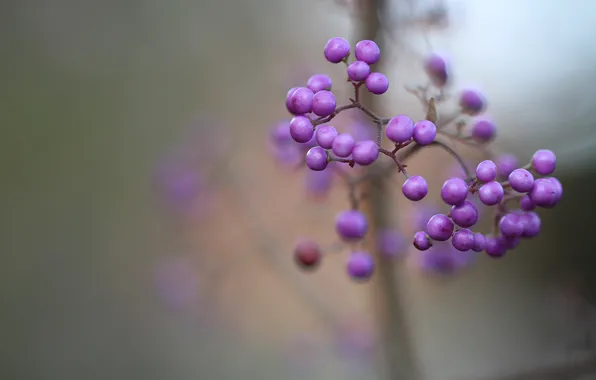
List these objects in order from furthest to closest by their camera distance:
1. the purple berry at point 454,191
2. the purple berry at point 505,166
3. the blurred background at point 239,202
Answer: the blurred background at point 239,202 → the purple berry at point 505,166 → the purple berry at point 454,191

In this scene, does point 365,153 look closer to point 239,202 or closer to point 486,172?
point 486,172

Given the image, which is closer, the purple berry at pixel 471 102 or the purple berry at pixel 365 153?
the purple berry at pixel 365 153

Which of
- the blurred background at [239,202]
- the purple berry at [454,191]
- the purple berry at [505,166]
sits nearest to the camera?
the purple berry at [454,191]

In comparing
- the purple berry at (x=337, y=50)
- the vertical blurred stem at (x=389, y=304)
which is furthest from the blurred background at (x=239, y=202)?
the purple berry at (x=337, y=50)

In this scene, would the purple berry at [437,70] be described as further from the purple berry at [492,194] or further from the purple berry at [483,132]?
the purple berry at [492,194]

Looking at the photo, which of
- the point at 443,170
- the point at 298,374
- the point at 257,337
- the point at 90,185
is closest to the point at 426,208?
the point at 443,170
